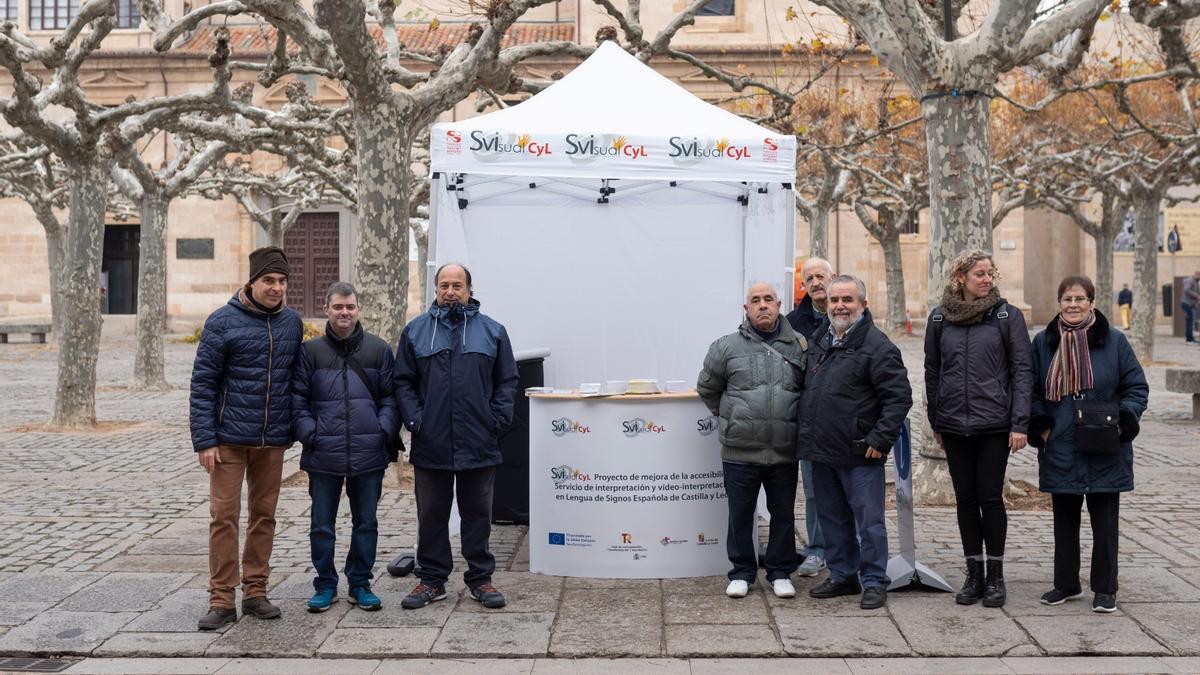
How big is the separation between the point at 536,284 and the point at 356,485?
3212mm

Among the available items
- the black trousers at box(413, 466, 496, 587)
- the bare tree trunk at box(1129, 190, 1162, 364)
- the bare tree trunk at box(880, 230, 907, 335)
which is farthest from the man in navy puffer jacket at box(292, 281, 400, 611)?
the bare tree trunk at box(880, 230, 907, 335)

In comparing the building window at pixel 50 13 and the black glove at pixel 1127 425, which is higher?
the building window at pixel 50 13

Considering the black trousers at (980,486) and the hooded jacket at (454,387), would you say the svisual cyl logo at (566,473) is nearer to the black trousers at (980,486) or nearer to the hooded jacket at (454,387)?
the hooded jacket at (454,387)

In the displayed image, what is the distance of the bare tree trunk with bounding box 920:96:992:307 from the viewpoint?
9789mm

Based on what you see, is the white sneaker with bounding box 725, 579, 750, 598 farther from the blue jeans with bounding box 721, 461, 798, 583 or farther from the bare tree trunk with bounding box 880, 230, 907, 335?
the bare tree trunk with bounding box 880, 230, 907, 335

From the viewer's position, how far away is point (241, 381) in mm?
6477

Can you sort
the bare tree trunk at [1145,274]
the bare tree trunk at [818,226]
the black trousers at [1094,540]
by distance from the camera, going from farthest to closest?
1. the bare tree trunk at [818,226]
2. the bare tree trunk at [1145,274]
3. the black trousers at [1094,540]

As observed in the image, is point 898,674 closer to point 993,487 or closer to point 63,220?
point 993,487

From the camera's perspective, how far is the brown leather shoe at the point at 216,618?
642 centimetres

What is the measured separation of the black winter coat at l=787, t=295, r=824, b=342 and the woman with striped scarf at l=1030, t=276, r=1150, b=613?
152cm

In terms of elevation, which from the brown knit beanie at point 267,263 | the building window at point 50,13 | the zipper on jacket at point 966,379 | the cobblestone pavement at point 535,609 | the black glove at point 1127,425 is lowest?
the cobblestone pavement at point 535,609

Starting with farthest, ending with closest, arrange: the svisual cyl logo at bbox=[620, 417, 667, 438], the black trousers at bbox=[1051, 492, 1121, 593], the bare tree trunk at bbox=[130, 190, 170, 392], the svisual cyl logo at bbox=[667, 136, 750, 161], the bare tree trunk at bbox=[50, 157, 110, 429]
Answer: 1. the bare tree trunk at bbox=[130, 190, 170, 392]
2. the bare tree trunk at bbox=[50, 157, 110, 429]
3. the svisual cyl logo at bbox=[667, 136, 750, 161]
4. the svisual cyl logo at bbox=[620, 417, 667, 438]
5. the black trousers at bbox=[1051, 492, 1121, 593]

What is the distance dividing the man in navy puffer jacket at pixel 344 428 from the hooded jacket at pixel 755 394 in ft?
5.56

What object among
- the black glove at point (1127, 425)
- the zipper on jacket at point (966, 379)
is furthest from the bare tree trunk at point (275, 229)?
the black glove at point (1127, 425)
